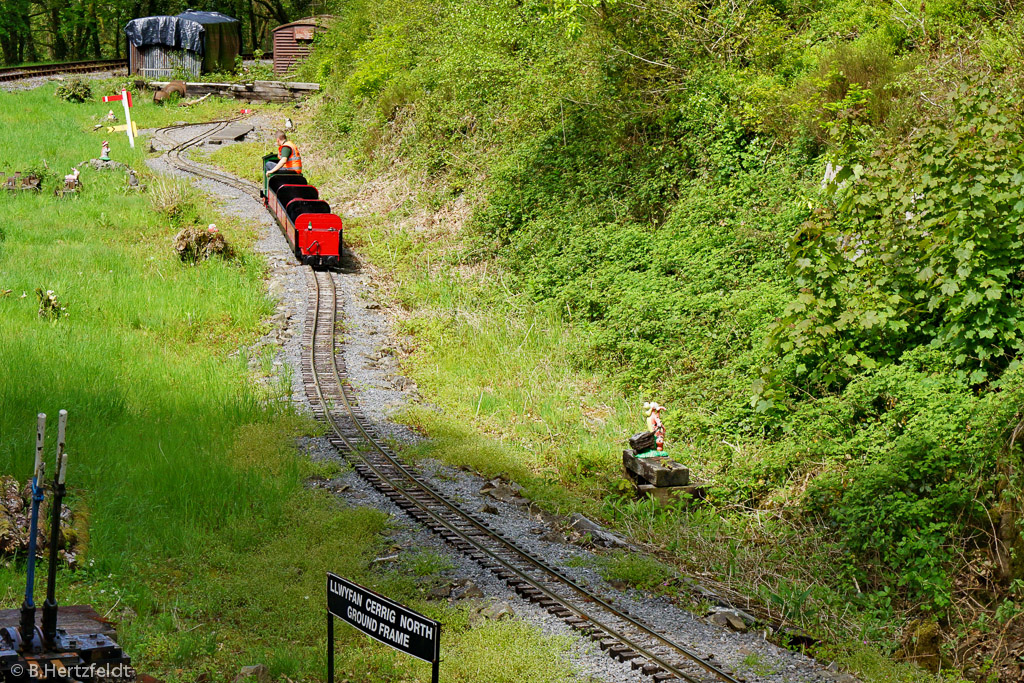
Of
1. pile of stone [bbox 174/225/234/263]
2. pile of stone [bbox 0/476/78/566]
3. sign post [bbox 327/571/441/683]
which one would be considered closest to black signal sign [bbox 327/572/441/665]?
sign post [bbox 327/571/441/683]

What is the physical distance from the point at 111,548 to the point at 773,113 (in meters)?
14.0

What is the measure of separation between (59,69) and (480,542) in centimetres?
4585

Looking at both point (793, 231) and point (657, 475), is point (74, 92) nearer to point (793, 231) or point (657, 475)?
point (793, 231)

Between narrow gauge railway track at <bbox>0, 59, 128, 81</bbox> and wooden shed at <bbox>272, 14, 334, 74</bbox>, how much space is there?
8104 mm

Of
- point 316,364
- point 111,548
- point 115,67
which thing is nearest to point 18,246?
point 316,364

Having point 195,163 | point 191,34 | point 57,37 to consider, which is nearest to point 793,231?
point 195,163

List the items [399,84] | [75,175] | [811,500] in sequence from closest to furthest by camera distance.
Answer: [811,500], [75,175], [399,84]

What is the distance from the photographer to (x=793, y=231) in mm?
15445

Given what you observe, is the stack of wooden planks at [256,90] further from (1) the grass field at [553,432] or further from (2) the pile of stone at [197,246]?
(2) the pile of stone at [197,246]

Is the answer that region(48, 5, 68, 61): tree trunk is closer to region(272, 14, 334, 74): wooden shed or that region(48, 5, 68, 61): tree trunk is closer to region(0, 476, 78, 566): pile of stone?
region(272, 14, 334, 74): wooden shed

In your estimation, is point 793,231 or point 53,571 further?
point 793,231

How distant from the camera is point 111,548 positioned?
33.1 ft

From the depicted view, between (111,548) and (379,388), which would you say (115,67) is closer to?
(379,388)

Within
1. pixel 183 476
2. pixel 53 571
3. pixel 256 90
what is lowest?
pixel 183 476
